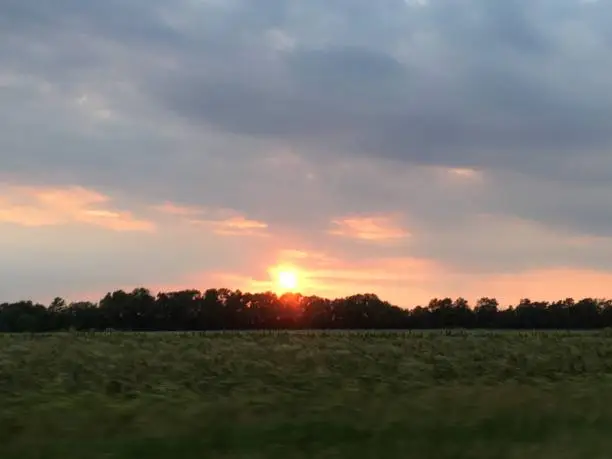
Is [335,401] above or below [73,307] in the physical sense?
below

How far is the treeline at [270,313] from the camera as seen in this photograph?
74525mm

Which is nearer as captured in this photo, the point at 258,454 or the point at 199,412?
the point at 258,454

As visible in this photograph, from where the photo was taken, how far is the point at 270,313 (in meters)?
80.9

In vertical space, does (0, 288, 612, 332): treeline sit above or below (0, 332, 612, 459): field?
above

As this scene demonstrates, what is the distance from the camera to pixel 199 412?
830 centimetres

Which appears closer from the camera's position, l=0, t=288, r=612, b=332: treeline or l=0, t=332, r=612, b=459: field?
l=0, t=332, r=612, b=459: field

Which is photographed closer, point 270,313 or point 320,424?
point 320,424

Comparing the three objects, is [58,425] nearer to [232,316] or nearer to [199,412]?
[199,412]

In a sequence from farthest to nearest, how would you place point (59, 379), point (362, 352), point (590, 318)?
1. point (590, 318)
2. point (362, 352)
3. point (59, 379)

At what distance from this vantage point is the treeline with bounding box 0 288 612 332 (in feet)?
245

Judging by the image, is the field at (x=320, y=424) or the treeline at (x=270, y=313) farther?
the treeline at (x=270, y=313)

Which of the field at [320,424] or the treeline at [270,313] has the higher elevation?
the treeline at [270,313]

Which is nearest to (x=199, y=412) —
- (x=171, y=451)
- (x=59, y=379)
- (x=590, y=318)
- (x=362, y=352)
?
(x=171, y=451)

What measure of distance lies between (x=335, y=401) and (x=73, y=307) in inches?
3007
